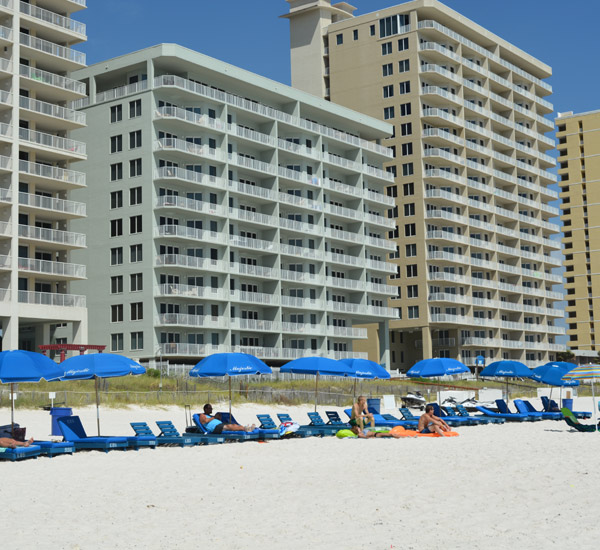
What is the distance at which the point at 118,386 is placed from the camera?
149 feet

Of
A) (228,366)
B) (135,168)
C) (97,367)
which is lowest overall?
(228,366)

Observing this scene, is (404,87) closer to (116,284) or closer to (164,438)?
(116,284)

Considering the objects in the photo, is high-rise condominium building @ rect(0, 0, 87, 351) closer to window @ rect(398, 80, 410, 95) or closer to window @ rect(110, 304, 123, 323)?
window @ rect(110, 304, 123, 323)

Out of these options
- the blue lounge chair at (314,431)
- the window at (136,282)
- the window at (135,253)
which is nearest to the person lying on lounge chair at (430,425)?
the blue lounge chair at (314,431)

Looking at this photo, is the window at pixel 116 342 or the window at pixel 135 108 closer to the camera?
the window at pixel 116 342

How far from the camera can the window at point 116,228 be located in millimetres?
66250

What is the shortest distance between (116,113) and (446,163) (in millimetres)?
40503

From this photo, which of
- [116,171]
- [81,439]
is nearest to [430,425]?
[81,439]

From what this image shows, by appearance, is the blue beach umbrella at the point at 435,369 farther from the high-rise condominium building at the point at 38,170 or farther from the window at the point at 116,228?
the window at the point at 116,228

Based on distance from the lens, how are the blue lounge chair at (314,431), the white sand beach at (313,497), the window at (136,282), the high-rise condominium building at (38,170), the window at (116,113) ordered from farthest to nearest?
1. the window at (116,113)
2. the window at (136,282)
3. the high-rise condominium building at (38,170)
4. the blue lounge chair at (314,431)
5. the white sand beach at (313,497)

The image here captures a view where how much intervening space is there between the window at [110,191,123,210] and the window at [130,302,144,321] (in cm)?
761

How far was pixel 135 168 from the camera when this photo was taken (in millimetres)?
66000

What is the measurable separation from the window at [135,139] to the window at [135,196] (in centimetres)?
322

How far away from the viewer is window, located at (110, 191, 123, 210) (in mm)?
66425
